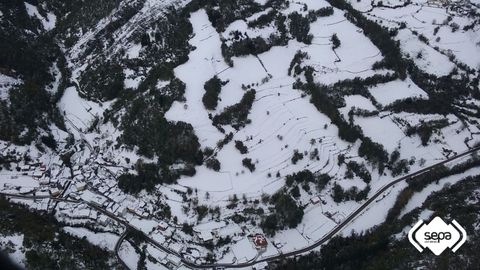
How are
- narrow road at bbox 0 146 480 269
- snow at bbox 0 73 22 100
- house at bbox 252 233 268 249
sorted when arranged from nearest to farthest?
narrow road at bbox 0 146 480 269 < house at bbox 252 233 268 249 < snow at bbox 0 73 22 100

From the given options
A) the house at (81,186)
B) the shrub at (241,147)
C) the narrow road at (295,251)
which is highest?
the house at (81,186)

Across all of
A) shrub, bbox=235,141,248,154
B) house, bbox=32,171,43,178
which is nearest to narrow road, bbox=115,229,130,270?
house, bbox=32,171,43,178

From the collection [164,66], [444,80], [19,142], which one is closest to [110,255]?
[19,142]

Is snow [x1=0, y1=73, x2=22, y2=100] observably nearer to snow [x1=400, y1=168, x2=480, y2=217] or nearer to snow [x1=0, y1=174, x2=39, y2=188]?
snow [x1=0, y1=174, x2=39, y2=188]

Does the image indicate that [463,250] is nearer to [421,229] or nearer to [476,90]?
[421,229]

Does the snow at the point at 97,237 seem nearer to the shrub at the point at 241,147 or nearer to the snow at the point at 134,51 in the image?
the shrub at the point at 241,147

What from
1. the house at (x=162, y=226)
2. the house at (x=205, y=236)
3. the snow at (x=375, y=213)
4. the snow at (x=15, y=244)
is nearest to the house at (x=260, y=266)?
the house at (x=205, y=236)
